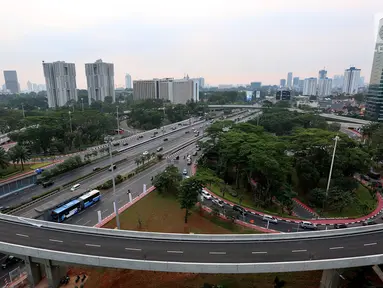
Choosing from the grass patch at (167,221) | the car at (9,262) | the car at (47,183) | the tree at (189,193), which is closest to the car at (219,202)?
the grass patch at (167,221)

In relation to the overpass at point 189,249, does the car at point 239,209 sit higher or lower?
lower

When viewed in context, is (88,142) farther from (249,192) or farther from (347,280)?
(347,280)

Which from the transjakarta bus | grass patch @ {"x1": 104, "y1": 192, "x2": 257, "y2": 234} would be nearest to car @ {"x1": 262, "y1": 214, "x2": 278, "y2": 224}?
grass patch @ {"x1": 104, "y1": 192, "x2": 257, "y2": 234}

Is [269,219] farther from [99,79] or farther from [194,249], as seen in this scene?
[99,79]

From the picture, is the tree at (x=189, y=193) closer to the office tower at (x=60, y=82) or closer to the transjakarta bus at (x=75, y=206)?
the transjakarta bus at (x=75, y=206)

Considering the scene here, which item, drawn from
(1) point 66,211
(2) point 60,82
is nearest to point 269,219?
(1) point 66,211
